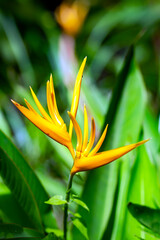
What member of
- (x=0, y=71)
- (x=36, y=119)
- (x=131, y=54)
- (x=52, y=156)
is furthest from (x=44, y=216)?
(x=0, y=71)

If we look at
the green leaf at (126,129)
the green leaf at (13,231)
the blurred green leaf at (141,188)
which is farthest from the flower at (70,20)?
the green leaf at (13,231)

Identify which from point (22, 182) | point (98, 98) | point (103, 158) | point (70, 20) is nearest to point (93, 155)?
point (103, 158)

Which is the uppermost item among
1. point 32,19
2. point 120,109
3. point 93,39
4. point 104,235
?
point 32,19

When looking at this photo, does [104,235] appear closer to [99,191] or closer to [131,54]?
[99,191]

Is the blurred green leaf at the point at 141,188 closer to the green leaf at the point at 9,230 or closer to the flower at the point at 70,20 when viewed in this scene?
the green leaf at the point at 9,230

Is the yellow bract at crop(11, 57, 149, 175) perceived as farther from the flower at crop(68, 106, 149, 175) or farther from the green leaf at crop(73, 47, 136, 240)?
the green leaf at crop(73, 47, 136, 240)

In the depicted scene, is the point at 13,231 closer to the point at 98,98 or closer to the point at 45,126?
the point at 45,126

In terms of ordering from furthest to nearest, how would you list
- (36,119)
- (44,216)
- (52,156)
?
1. (52,156)
2. (44,216)
3. (36,119)
